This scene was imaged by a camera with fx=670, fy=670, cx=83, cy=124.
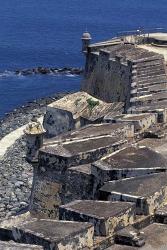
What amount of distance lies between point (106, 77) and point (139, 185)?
26.9 metres

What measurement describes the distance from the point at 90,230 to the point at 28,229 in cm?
149

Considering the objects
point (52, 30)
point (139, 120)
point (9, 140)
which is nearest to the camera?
point (139, 120)

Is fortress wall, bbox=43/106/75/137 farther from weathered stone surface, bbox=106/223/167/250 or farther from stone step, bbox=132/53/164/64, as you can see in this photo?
weathered stone surface, bbox=106/223/167/250

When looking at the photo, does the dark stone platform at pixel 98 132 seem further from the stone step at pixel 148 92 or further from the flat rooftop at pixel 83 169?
the stone step at pixel 148 92

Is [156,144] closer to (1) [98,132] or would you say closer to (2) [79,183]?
(1) [98,132]

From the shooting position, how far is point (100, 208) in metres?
17.3

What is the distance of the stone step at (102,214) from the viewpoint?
1672 centimetres

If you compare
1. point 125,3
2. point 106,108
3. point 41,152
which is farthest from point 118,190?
point 125,3

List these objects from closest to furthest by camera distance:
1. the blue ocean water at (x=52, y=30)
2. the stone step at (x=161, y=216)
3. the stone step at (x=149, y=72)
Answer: the stone step at (x=161, y=216), the stone step at (x=149, y=72), the blue ocean water at (x=52, y=30)

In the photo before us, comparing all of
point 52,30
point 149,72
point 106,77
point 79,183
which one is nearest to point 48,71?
point 52,30

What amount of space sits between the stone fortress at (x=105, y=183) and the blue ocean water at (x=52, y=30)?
43.8m

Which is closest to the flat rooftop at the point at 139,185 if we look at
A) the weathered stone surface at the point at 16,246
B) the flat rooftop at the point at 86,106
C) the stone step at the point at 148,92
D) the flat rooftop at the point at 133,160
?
the flat rooftop at the point at 133,160

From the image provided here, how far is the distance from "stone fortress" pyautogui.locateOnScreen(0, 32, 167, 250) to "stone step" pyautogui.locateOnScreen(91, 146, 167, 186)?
3 cm

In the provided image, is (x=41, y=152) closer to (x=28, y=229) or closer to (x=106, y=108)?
(x=28, y=229)
